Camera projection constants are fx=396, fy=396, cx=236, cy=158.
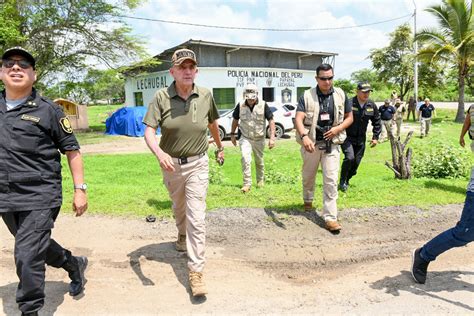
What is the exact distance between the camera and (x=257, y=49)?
26.1 meters

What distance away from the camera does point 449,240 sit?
345cm

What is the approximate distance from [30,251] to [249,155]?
16.0 feet

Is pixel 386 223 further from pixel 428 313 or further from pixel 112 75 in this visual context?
pixel 112 75

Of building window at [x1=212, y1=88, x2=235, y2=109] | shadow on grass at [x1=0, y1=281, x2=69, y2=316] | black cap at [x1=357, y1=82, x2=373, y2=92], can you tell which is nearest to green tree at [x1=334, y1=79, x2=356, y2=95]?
building window at [x1=212, y1=88, x2=235, y2=109]

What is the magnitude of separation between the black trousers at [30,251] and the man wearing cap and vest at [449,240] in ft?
10.4

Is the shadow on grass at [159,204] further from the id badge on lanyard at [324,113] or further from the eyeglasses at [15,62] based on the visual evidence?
the eyeglasses at [15,62]

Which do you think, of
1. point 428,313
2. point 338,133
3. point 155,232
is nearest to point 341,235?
point 338,133

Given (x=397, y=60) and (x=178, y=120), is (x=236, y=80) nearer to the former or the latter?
(x=397, y=60)

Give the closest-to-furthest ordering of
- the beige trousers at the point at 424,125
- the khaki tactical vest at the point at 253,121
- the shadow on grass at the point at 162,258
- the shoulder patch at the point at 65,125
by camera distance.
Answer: the shoulder patch at the point at 65,125
the shadow on grass at the point at 162,258
the khaki tactical vest at the point at 253,121
the beige trousers at the point at 424,125

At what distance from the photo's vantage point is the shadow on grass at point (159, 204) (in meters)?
5.99

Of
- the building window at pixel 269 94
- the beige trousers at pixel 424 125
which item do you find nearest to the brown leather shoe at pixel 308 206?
the beige trousers at pixel 424 125

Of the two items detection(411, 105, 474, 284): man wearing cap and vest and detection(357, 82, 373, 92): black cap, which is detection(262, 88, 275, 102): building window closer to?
detection(357, 82, 373, 92): black cap

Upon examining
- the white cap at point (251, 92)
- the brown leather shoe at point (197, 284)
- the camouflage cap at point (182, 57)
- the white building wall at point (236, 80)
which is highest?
the white building wall at point (236, 80)

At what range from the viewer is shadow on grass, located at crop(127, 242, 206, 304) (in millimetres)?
3816
